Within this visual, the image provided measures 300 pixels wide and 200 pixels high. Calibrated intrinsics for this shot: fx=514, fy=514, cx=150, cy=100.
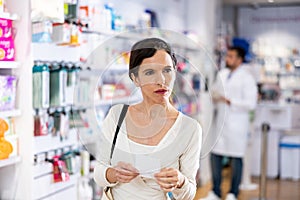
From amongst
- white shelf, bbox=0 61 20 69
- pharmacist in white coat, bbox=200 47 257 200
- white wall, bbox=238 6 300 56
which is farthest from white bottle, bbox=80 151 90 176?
white wall, bbox=238 6 300 56

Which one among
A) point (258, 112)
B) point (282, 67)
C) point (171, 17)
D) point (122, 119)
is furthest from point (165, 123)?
point (282, 67)

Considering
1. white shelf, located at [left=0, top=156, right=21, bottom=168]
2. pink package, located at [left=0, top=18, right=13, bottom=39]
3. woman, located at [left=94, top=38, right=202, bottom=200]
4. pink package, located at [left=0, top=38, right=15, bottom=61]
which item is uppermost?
pink package, located at [left=0, top=18, right=13, bottom=39]

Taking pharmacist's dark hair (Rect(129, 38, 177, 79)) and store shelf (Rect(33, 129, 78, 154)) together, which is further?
store shelf (Rect(33, 129, 78, 154))

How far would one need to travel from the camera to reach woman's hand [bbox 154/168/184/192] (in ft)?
5.77

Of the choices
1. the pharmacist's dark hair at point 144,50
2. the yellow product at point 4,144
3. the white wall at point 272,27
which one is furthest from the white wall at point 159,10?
the white wall at point 272,27

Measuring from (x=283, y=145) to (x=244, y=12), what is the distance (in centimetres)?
407

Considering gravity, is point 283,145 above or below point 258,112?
below

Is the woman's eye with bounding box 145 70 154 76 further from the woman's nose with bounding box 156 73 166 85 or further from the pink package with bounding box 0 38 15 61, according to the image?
the pink package with bounding box 0 38 15 61

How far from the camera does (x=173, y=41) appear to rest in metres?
2.19

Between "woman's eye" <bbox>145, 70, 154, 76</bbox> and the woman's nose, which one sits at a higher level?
"woman's eye" <bbox>145, 70, 154, 76</bbox>

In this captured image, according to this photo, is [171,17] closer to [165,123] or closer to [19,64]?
[19,64]

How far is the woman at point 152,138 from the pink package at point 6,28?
114 cm

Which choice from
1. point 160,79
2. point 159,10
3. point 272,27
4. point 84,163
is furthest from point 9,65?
point 272,27

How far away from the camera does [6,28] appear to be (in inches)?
109
